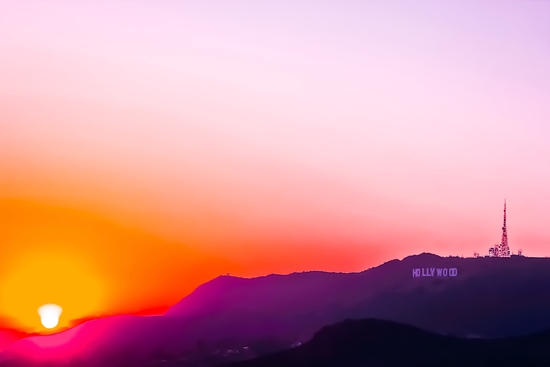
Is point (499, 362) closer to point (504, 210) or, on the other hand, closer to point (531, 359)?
point (531, 359)

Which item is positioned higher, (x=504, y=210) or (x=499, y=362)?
(x=504, y=210)

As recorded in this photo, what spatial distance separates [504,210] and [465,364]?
3276 cm

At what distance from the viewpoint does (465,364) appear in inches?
7795

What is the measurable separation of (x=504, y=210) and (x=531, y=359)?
3123cm

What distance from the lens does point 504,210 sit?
200 meters

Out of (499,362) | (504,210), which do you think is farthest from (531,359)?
(504,210)

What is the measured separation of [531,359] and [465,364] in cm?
1389

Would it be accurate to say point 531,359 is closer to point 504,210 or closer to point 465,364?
point 465,364

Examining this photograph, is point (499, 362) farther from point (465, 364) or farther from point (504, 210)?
point (504, 210)

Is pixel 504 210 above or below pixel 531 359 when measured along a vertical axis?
above

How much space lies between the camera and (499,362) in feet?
648

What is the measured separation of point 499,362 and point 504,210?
102ft

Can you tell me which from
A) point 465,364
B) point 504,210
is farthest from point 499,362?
point 504,210

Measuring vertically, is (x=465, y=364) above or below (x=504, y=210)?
below
